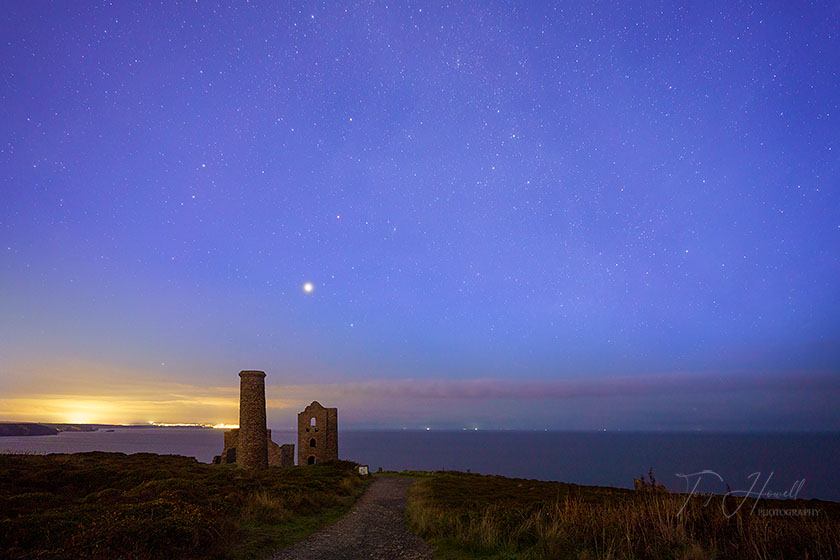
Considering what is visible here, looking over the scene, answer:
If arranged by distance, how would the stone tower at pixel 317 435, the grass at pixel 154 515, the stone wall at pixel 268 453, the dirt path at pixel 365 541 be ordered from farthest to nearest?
1. the stone tower at pixel 317 435
2. the stone wall at pixel 268 453
3. the dirt path at pixel 365 541
4. the grass at pixel 154 515

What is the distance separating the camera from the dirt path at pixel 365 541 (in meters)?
10.8

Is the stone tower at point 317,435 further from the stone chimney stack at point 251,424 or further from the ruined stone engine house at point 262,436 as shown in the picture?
the stone chimney stack at point 251,424

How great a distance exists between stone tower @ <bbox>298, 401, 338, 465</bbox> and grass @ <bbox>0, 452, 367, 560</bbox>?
21369 millimetres

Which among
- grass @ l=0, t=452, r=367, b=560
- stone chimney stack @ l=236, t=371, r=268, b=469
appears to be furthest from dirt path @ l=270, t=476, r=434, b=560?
stone chimney stack @ l=236, t=371, r=268, b=469

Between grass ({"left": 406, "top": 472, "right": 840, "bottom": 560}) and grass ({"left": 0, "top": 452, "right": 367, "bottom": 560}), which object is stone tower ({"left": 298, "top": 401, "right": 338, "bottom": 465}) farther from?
grass ({"left": 406, "top": 472, "right": 840, "bottom": 560})

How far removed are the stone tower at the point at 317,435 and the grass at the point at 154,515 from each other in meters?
21.4

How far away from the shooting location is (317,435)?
42500 millimetres

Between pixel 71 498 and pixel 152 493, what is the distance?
4.04m

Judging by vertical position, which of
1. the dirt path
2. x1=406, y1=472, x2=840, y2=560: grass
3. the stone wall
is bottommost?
the stone wall

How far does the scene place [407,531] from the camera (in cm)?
1382

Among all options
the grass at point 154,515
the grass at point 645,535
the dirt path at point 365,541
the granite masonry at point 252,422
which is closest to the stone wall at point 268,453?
the granite masonry at point 252,422

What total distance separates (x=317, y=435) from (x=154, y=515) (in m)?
33.0

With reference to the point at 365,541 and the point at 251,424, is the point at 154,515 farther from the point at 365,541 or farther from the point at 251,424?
the point at 251,424

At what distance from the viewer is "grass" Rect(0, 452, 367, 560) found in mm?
9203
